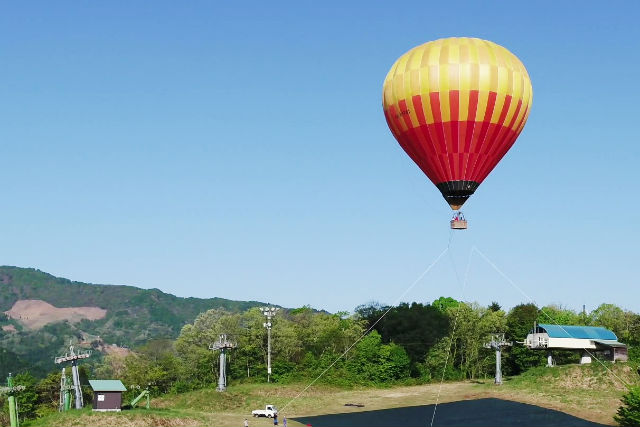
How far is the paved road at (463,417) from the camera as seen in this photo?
72562 mm

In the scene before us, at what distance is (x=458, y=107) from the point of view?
63.4 m

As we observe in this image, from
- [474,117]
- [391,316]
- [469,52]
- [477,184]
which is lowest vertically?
[391,316]

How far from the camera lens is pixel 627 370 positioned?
304ft

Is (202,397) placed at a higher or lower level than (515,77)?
lower

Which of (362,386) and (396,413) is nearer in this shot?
(396,413)

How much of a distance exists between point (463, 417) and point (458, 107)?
107 ft

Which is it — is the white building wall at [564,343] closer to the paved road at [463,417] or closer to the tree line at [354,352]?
the tree line at [354,352]

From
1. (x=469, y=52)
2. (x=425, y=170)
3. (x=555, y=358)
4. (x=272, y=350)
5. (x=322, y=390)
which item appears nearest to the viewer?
(x=469, y=52)

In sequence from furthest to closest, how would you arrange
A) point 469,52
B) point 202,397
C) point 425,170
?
point 202,397
point 425,170
point 469,52

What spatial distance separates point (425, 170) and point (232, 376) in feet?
194

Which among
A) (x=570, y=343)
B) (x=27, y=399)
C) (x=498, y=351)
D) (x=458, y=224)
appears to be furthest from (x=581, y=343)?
(x=27, y=399)

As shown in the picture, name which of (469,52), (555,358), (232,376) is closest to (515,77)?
(469,52)

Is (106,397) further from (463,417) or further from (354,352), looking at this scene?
(354,352)

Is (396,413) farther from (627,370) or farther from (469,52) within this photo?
(469,52)
